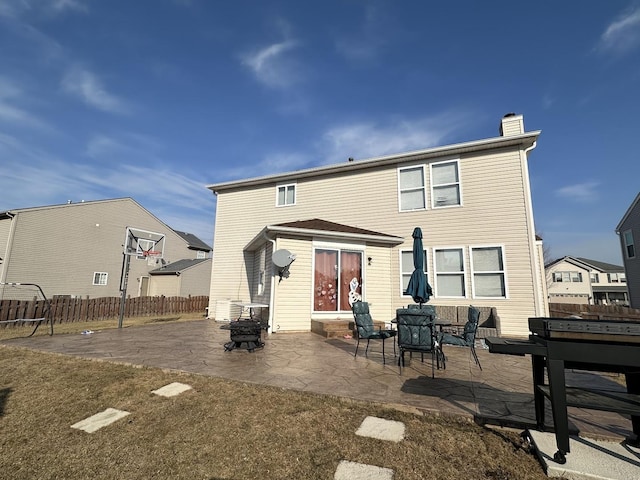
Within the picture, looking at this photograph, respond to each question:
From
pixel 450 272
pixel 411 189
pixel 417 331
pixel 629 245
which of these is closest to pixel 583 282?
pixel 629 245

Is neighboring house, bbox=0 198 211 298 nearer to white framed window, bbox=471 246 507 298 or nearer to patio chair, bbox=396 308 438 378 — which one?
patio chair, bbox=396 308 438 378

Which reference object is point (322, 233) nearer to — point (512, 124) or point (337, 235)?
point (337, 235)

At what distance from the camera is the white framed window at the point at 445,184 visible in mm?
10430

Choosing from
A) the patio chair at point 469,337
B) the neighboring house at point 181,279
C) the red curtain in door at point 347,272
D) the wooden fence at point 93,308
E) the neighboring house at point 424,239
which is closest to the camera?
the patio chair at point 469,337

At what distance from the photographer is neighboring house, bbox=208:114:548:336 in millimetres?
9234

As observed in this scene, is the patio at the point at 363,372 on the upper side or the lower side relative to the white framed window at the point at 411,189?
lower

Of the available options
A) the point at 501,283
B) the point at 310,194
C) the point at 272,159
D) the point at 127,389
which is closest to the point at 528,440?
the point at 127,389

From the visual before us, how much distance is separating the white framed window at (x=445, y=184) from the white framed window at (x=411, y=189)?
1.27 ft

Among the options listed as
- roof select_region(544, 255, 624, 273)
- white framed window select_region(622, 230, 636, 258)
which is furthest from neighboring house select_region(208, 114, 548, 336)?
roof select_region(544, 255, 624, 273)

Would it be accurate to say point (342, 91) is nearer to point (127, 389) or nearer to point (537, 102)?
point (537, 102)

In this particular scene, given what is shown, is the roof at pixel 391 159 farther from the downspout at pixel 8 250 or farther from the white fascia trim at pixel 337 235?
the downspout at pixel 8 250

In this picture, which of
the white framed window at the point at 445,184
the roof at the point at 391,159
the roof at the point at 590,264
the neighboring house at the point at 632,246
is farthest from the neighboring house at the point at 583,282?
the roof at the point at 391,159

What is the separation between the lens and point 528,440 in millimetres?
2703

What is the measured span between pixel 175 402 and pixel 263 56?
11.1 metres
